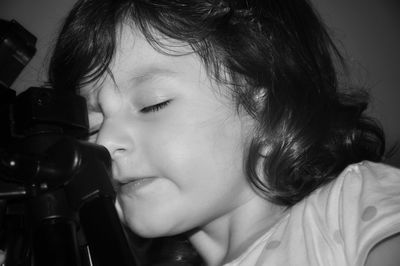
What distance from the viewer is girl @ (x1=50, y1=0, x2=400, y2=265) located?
559 mm

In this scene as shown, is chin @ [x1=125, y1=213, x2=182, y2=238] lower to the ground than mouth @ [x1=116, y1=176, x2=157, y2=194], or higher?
lower

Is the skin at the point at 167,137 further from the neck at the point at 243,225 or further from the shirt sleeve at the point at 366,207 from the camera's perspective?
the shirt sleeve at the point at 366,207

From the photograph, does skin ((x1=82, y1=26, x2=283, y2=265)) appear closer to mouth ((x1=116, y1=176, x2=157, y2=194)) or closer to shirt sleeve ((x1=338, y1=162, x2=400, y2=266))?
mouth ((x1=116, y1=176, x2=157, y2=194))

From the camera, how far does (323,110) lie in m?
0.74

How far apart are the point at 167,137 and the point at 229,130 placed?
109 millimetres

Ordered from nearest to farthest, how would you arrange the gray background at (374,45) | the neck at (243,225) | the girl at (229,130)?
the girl at (229,130) → the neck at (243,225) → the gray background at (374,45)

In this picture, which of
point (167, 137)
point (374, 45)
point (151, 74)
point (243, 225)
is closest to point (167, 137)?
point (167, 137)

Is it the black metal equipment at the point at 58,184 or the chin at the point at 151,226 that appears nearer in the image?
the black metal equipment at the point at 58,184

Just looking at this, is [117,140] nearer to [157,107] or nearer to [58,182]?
[157,107]

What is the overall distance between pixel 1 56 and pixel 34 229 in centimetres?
23

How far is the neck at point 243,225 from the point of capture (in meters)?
0.66

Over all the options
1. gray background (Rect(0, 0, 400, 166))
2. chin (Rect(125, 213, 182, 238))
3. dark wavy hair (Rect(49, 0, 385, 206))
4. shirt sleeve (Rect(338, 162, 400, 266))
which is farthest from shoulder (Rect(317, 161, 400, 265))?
gray background (Rect(0, 0, 400, 166))

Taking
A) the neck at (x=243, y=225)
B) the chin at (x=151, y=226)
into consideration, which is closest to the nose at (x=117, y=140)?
the chin at (x=151, y=226)

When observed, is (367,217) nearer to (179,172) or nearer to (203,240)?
(179,172)
